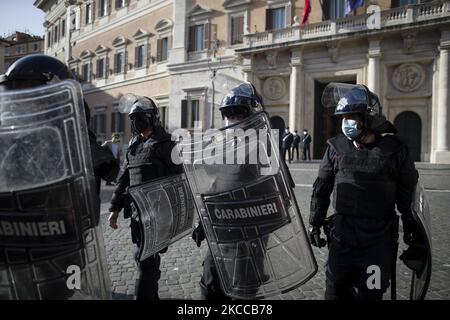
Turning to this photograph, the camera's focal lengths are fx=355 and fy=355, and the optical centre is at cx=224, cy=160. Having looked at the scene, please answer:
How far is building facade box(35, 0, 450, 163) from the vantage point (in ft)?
49.9

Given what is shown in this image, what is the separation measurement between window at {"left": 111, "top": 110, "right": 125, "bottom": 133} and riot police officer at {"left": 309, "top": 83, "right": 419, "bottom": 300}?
82.4 ft

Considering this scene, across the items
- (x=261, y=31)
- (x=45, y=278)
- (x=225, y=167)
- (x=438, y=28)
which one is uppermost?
(x=261, y=31)

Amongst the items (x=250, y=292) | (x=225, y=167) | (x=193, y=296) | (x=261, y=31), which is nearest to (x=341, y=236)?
(x=250, y=292)

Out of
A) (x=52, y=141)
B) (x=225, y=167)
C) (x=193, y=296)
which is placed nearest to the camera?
(x=52, y=141)

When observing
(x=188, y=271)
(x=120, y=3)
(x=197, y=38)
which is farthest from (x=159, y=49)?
(x=188, y=271)

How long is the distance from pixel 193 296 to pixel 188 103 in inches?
742

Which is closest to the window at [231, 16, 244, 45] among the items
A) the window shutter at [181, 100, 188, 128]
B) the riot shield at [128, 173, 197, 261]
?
the window shutter at [181, 100, 188, 128]

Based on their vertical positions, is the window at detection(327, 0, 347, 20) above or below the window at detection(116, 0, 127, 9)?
below

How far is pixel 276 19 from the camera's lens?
→ 19.1 m

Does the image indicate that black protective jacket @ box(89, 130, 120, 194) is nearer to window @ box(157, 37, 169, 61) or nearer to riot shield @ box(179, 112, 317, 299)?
riot shield @ box(179, 112, 317, 299)

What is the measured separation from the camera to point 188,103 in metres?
21.0

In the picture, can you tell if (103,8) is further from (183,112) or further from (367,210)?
(367,210)

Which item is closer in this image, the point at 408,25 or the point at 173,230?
the point at 173,230
